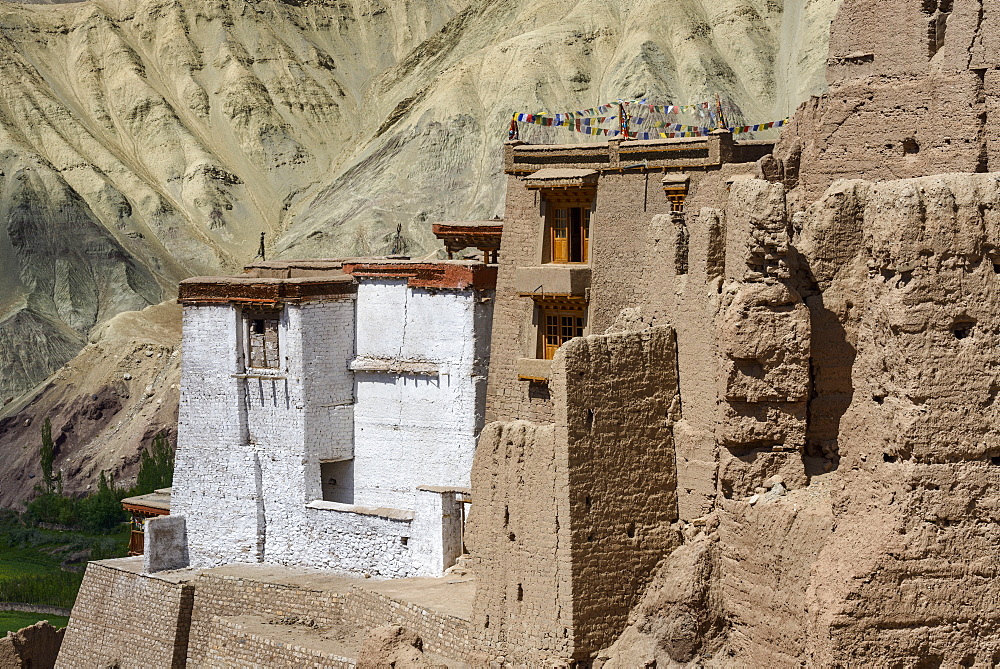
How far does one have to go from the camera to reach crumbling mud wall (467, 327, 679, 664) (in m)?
19.8

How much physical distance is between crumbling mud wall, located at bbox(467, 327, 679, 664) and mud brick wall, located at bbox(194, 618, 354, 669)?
4546 mm

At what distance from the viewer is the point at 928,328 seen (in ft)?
52.2

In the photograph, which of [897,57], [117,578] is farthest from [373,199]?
[897,57]

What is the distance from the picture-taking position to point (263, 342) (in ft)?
96.7

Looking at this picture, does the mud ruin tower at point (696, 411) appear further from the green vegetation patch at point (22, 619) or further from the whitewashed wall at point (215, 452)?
the green vegetation patch at point (22, 619)

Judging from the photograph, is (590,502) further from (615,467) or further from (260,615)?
(260,615)

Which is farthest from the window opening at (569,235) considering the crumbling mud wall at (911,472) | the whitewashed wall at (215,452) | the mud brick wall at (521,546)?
the crumbling mud wall at (911,472)

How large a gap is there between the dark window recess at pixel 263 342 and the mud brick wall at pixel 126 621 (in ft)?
14.0

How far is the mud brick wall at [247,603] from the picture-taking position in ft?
86.2

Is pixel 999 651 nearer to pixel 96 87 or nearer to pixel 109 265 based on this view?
pixel 109 265

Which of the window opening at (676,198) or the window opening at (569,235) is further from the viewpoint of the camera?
the window opening at (569,235)

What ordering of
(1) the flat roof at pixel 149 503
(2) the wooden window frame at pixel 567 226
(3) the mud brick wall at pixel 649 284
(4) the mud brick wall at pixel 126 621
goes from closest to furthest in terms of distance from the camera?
1. (3) the mud brick wall at pixel 649 284
2. (2) the wooden window frame at pixel 567 226
3. (4) the mud brick wall at pixel 126 621
4. (1) the flat roof at pixel 149 503

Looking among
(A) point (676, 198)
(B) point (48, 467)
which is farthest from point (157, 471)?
(A) point (676, 198)

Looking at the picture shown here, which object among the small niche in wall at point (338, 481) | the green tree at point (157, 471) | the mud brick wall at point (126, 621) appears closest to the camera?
the mud brick wall at point (126, 621)
